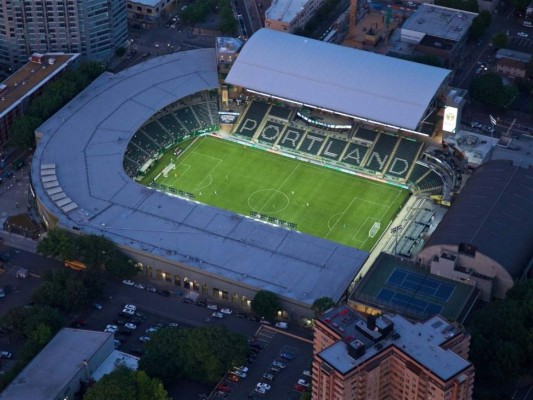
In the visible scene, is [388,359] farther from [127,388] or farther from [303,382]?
[127,388]

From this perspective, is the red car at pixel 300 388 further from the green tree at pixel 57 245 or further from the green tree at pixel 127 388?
the green tree at pixel 57 245

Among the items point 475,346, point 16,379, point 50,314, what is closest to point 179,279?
point 50,314

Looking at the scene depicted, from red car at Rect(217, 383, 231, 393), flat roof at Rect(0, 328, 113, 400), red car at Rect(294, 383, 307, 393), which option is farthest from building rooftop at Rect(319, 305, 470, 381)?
flat roof at Rect(0, 328, 113, 400)

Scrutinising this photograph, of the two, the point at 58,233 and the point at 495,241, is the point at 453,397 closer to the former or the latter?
the point at 495,241

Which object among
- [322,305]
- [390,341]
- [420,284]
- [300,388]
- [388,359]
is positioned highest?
[390,341]

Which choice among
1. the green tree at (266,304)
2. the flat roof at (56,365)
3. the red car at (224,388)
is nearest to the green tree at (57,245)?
the flat roof at (56,365)

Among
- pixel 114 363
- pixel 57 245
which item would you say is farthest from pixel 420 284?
pixel 57 245

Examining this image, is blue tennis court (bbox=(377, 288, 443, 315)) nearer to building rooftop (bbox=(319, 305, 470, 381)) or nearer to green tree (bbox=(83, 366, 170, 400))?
building rooftop (bbox=(319, 305, 470, 381))
